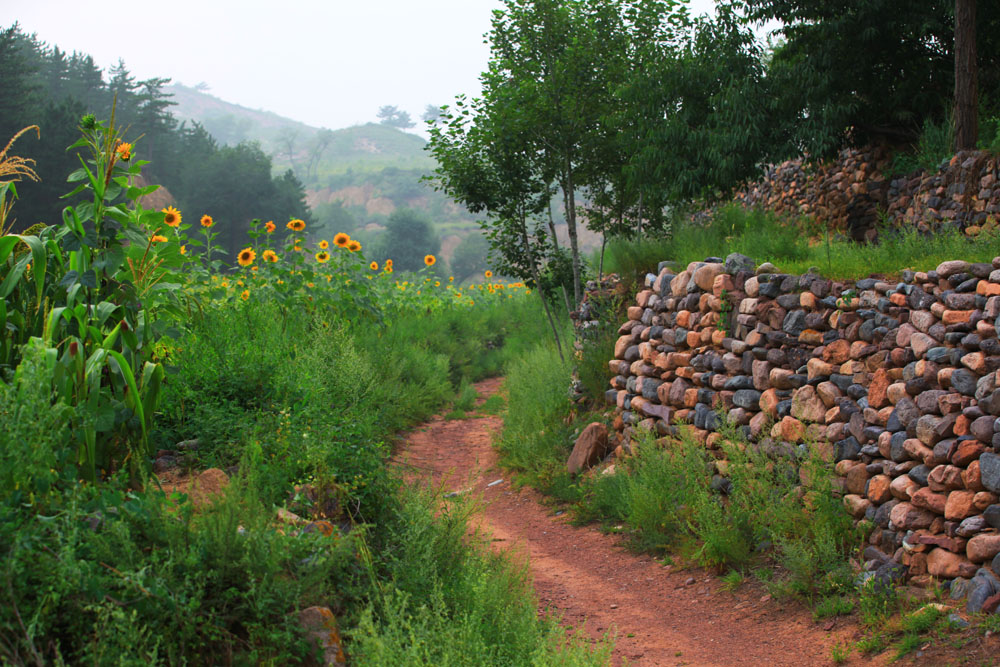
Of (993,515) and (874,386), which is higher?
(874,386)

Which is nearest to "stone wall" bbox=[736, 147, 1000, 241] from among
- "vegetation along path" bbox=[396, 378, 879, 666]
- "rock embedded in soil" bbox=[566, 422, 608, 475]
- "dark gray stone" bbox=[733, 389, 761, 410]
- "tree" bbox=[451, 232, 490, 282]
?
"dark gray stone" bbox=[733, 389, 761, 410]

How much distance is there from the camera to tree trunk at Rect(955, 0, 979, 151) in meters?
9.03

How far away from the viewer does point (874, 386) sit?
495 centimetres

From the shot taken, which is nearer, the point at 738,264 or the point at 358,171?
the point at 738,264

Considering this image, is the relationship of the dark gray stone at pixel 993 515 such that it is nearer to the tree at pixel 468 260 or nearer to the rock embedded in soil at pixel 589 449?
the rock embedded in soil at pixel 589 449

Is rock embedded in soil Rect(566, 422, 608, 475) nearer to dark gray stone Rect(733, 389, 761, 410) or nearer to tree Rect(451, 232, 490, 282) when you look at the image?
dark gray stone Rect(733, 389, 761, 410)

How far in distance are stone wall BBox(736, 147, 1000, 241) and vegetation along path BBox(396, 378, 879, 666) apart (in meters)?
4.57

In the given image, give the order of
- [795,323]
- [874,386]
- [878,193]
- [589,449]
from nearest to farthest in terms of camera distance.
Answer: [874,386]
[795,323]
[589,449]
[878,193]

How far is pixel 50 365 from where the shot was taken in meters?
2.86

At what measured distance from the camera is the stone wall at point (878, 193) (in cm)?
824

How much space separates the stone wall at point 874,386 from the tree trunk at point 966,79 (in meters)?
4.67

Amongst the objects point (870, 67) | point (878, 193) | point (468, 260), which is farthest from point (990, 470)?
point (468, 260)

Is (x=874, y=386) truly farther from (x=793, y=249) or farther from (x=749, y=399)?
(x=793, y=249)

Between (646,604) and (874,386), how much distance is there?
6.91 ft
